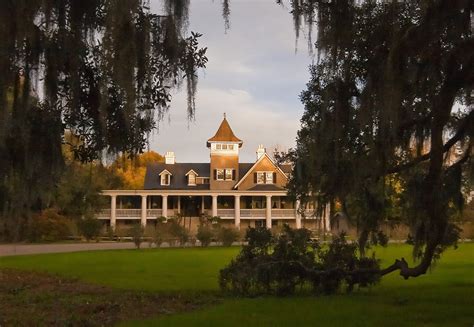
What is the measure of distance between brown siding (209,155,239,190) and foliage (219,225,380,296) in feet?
135

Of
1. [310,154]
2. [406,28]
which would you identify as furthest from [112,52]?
[310,154]

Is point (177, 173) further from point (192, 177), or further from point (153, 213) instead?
point (153, 213)

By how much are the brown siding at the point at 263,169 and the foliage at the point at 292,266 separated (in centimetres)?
4078

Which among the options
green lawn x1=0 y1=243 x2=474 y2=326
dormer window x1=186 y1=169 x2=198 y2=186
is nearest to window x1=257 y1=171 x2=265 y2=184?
dormer window x1=186 y1=169 x2=198 y2=186

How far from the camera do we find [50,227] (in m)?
44.0

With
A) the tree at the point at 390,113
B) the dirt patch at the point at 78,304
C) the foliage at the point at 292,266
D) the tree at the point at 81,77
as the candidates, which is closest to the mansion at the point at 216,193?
the dirt patch at the point at 78,304

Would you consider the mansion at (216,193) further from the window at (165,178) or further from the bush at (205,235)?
the bush at (205,235)

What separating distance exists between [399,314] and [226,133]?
1820 inches

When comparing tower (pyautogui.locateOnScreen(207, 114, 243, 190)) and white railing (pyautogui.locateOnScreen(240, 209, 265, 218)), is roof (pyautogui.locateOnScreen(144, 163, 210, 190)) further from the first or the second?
white railing (pyautogui.locateOnScreen(240, 209, 265, 218))

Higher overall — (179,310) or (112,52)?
(112,52)

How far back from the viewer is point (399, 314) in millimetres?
9578

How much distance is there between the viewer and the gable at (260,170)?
53875mm

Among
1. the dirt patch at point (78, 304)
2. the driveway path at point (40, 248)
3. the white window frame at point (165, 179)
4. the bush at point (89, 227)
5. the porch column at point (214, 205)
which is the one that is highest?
the white window frame at point (165, 179)

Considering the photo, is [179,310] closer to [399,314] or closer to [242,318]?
[242,318]
